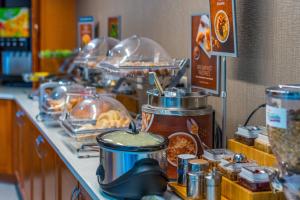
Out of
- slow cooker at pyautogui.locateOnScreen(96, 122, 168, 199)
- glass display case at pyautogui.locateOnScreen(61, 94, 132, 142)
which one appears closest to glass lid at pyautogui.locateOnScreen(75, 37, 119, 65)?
glass display case at pyautogui.locateOnScreen(61, 94, 132, 142)

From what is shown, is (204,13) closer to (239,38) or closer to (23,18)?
(239,38)

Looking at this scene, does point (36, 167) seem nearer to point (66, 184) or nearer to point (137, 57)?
point (66, 184)

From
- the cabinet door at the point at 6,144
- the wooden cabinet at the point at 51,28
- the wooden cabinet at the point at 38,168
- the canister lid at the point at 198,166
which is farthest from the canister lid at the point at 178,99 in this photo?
the wooden cabinet at the point at 51,28

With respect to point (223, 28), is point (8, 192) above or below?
below

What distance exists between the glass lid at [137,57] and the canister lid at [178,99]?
576mm

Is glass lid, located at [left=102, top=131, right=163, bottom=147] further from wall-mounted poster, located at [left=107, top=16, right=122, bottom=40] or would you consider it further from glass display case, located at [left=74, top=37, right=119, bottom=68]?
wall-mounted poster, located at [left=107, top=16, right=122, bottom=40]

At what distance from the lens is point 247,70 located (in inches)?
75.9

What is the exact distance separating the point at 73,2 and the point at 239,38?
346cm

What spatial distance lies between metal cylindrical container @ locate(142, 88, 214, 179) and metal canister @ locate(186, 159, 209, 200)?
10.2 inches

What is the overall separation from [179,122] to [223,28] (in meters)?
0.38

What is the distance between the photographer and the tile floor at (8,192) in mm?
4352

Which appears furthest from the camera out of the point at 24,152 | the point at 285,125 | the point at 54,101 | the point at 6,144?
the point at 6,144

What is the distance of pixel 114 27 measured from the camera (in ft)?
13.0

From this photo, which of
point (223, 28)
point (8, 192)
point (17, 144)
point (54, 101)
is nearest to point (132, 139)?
point (223, 28)
